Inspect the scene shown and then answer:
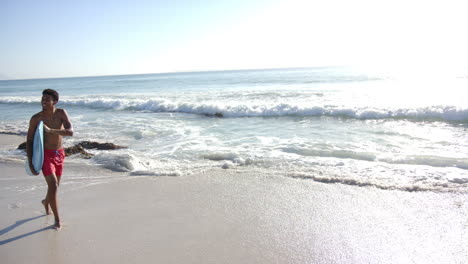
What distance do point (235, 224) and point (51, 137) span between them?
247cm

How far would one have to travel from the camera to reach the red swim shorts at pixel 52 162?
142 inches

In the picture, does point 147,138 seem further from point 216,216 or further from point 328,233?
point 328,233

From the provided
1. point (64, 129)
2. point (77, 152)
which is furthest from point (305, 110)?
point (64, 129)

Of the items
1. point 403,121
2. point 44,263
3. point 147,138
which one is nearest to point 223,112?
point 147,138

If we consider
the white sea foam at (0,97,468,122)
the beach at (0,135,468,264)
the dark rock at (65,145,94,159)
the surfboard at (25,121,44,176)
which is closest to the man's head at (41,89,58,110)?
the surfboard at (25,121,44,176)

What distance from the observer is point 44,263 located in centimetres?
292

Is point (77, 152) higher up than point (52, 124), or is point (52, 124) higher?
point (52, 124)

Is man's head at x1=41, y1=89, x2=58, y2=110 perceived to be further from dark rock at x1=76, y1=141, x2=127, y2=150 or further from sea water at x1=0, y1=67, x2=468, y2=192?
dark rock at x1=76, y1=141, x2=127, y2=150

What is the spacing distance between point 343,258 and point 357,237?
0.46 meters

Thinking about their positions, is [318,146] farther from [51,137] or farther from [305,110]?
[305,110]

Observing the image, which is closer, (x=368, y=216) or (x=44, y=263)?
(x=44, y=263)

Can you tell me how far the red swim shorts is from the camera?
3613mm

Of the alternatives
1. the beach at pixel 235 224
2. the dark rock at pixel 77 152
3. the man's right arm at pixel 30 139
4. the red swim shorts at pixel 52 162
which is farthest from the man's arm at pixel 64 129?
the dark rock at pixel 77 152

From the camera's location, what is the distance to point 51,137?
3666 mm
